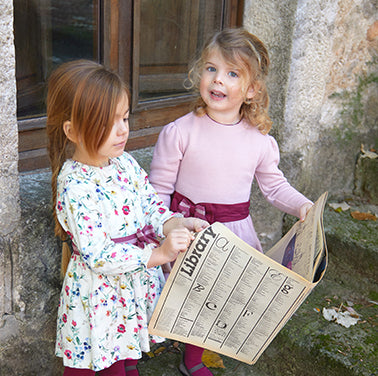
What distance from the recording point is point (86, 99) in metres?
1.38

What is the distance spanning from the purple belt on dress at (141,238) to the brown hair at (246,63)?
50 cm

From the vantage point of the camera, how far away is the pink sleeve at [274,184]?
1.84 metres

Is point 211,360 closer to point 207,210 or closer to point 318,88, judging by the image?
point 207,210

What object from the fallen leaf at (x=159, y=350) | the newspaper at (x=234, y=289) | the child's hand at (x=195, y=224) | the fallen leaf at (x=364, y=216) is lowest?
the fallen leaf at (x=159, y=350)

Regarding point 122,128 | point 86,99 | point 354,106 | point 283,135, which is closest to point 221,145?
point 122,128

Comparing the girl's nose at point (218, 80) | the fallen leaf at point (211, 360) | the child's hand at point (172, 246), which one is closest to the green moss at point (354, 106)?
the girl's nose at point (218, 80)

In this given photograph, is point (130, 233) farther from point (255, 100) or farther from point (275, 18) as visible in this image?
point (275, 18)

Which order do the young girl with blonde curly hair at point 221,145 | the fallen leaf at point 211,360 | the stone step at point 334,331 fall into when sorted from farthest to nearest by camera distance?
the fallen leaf at point 211,360 < the stone step at point 334,331 < the young girl with blonde curly hair at point 221,145

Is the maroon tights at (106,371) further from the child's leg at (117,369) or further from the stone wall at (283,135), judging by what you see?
the stone wall at (283,135)

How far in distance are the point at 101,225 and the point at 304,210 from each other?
0.73m

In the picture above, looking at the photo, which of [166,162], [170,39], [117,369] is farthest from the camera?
[170,39]

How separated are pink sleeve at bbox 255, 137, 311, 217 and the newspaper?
0.63 ft

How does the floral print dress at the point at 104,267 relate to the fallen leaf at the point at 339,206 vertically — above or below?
above

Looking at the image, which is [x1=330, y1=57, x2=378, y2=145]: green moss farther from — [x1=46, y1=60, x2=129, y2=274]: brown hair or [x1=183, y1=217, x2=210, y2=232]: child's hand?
[x1=46, y1=60, x2=129, y2=274]: brown hair
